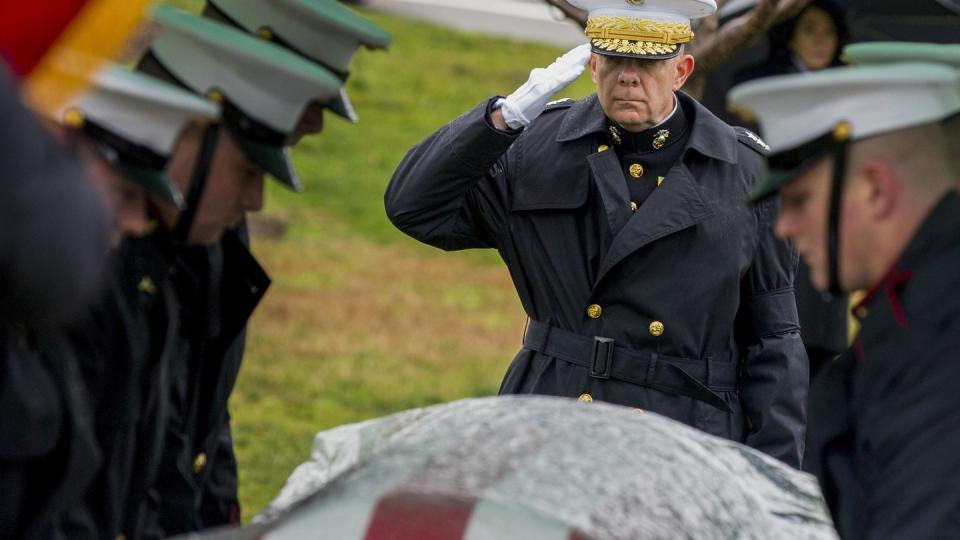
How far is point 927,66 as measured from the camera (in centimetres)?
300

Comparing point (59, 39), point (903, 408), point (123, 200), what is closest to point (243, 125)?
point (123, 200)

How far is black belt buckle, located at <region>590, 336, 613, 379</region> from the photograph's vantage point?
4.57m

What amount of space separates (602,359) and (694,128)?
70 cm

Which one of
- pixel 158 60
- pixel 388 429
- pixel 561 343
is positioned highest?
pixel 158 60

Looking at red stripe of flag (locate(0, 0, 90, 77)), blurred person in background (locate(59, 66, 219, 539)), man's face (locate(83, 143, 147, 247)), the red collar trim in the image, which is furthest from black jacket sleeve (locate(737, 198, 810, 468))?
red stripe of flag (locate(0, 0, 90, 77))

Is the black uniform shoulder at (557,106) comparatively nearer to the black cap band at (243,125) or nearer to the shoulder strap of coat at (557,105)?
the shoulder strap of coat at (557,105)

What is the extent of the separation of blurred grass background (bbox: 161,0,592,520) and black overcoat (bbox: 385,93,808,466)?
2.46 meters

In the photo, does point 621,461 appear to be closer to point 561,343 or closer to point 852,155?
→ point 852,155

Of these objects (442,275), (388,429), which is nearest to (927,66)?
(388,429)

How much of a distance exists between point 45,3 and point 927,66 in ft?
4.98

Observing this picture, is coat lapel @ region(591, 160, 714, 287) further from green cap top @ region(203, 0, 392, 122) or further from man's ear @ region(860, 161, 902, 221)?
man's ear @ region(860, 161, 902, 221)

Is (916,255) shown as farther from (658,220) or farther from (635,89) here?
(635,89)

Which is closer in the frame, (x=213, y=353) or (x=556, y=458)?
(x=556, y=458)

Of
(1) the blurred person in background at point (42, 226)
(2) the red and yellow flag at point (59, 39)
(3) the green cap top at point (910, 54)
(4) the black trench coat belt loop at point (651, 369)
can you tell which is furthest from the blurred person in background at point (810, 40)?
(1) the blurred person in background at point (42, 226)
